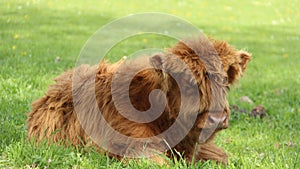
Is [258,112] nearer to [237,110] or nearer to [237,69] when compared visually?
[237,110]

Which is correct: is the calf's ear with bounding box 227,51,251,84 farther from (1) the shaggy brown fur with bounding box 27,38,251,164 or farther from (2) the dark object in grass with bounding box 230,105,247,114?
(2) the dark object in grass with bounding box 230,105,247,114

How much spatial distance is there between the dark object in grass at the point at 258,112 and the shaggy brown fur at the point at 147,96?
2.44 meters

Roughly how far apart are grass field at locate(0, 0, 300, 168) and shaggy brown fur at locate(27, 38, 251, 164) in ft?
0.70

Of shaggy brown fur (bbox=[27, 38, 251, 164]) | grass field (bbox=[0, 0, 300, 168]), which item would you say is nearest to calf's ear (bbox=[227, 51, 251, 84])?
shaggy brown fur (bbox=[27, 38, 251, 164])

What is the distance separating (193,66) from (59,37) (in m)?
8.44

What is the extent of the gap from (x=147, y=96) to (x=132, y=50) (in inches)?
276

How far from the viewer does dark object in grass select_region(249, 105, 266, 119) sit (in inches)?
271

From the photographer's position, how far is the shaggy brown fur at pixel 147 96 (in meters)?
3.67

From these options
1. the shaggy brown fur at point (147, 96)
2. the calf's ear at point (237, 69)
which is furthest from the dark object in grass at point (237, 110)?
the calf's ear at point (237, 69)

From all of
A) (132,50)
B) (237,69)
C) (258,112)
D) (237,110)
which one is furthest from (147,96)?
(132,50)

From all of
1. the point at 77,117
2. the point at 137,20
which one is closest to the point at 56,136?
the point at 77,117

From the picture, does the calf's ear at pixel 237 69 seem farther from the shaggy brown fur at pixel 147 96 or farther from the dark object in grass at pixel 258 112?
the dark object in grass at pixel 258 112

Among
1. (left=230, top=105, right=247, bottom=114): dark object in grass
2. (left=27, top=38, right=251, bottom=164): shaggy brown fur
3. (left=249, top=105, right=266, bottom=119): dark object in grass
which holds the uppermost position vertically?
(left=27, top=38, right=251, bottom=164): shaggy brown fur

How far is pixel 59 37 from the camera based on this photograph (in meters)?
11.7
